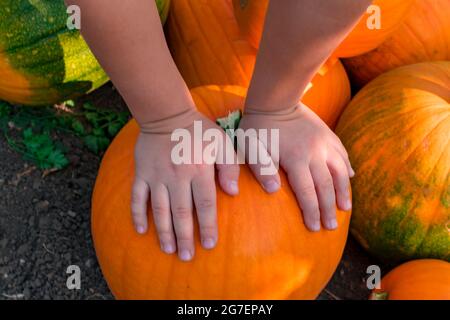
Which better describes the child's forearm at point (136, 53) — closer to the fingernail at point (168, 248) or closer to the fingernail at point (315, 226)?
the fingernail at point (168, 248)

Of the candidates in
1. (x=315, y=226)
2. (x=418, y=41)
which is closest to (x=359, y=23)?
(x=418, y=41)

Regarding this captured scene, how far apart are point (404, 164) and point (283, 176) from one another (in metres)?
0.38

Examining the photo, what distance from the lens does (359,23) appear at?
4.59ft

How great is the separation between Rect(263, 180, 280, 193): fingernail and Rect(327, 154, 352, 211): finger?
14 centimetres

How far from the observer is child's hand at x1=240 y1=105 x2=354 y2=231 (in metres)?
1.12

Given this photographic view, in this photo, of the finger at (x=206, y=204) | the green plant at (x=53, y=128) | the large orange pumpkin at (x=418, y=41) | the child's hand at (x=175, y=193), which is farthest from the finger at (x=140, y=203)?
the large orange pumpkin at (x=418, y=41)

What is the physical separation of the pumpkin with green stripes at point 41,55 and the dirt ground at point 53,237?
161 mm

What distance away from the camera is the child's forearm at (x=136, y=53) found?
94 centimetres

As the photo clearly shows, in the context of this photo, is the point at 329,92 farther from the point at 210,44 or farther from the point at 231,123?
the point at 231,123

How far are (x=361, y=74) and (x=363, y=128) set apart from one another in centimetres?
38

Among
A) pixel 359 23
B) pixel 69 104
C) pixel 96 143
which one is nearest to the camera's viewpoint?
pixel 359 23

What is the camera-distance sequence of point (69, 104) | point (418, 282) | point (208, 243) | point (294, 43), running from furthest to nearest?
1. point (69, 104)
2. point (418, 282)
3. point (208, 243)
4. point (294, 43)

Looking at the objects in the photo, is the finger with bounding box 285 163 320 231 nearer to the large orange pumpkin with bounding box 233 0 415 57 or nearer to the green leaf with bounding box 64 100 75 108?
the large orange pumpkin with bounding box 233 0 415 57

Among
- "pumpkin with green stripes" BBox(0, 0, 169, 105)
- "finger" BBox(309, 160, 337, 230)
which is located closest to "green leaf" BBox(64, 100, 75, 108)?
"pumpkin with green stripes" BBox(0, 0, 169, 105)
